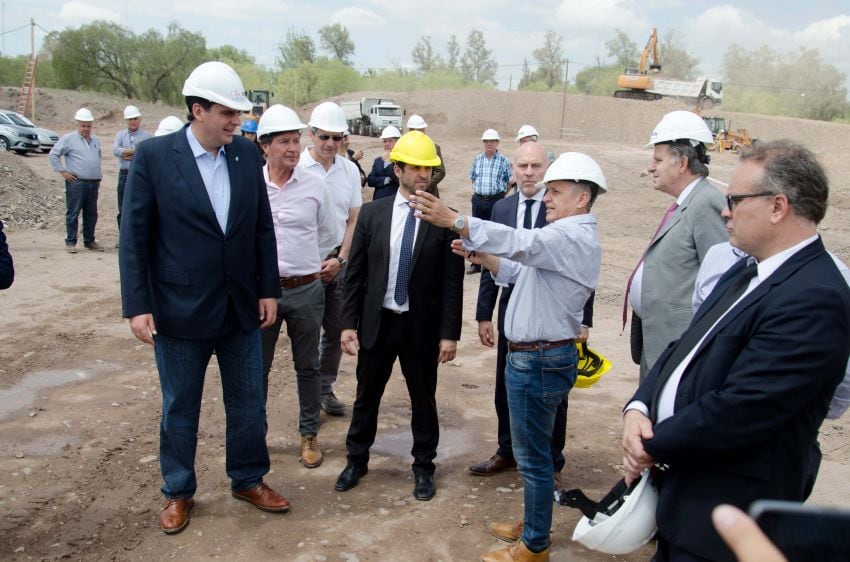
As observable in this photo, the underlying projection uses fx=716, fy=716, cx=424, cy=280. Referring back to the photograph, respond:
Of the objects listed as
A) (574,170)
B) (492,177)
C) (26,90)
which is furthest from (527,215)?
(26,90)

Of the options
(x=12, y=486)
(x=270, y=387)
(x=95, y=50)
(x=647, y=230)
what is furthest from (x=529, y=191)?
(x=95, y=50)

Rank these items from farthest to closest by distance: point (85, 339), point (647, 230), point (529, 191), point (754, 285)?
point (647, 230) → point (85, 339) → point (529, 191) → point (754, 285)

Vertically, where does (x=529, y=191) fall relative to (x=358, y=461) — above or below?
above

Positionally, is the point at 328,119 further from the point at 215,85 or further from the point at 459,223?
the point at 459,223

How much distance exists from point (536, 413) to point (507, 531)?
85 cm

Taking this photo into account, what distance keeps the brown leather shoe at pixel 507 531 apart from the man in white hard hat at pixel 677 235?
1.12 metres

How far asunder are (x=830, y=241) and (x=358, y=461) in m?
12.8

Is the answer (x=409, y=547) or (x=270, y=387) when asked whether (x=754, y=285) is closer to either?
(x=409, y=547)

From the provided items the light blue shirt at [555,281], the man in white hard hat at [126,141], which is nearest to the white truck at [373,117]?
the man in white hard hat at [126,141]

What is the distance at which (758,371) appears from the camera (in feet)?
6.62

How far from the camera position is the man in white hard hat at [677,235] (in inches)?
135

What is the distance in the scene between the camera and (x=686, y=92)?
4409cm

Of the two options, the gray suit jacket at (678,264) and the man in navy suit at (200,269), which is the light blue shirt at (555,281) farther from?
the man in navy suit at (200,269)

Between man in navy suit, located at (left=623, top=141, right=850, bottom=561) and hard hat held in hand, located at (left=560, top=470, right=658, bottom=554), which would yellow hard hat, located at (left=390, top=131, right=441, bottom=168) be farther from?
hard hat held in hand, located at (left=560, top=470, right=658, bottom=554)
